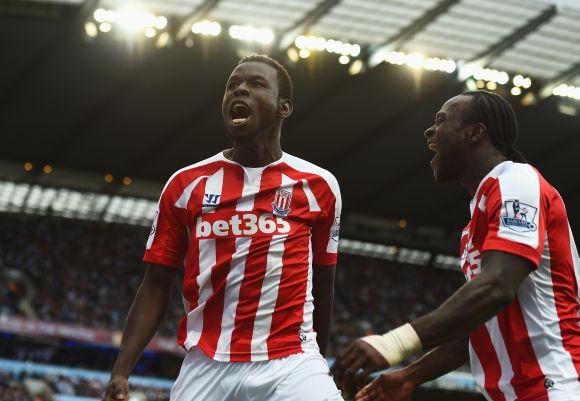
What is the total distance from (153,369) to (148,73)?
29.7 ft

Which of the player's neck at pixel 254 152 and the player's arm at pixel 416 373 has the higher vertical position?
the player's neck at pixel 254 152

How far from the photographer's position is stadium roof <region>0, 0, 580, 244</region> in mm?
25062

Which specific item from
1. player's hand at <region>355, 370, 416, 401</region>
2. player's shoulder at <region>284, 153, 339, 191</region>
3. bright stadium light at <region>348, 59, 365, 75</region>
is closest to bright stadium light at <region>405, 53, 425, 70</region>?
bright stadium light at <region>348, 59, 365, 75</region>

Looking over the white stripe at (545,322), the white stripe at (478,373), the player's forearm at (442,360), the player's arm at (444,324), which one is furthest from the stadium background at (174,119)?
the player's arm at (444,324)

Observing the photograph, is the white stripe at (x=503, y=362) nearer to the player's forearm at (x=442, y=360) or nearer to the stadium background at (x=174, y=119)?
the player's forearm at (x=442, y=360)

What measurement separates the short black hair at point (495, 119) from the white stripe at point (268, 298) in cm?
103

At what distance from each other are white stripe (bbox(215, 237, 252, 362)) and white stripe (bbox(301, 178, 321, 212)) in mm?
372

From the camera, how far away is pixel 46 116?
2989 cm

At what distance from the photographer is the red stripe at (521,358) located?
10.8ft

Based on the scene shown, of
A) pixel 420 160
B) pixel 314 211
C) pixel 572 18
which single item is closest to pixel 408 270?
pixel 420 160

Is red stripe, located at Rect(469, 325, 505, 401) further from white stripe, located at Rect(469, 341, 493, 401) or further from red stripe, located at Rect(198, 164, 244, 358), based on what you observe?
red stripe, located at Rect(198, 164, 244, 358)

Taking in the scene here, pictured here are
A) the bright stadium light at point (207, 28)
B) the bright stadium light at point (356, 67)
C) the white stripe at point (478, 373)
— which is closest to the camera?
the white stripe at point (478, 373)

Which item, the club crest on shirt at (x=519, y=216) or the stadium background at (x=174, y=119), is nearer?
the club crest on shirt at (x=519, y=216)

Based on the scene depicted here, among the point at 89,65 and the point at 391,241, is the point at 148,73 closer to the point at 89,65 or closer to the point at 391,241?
the point at 89,65
